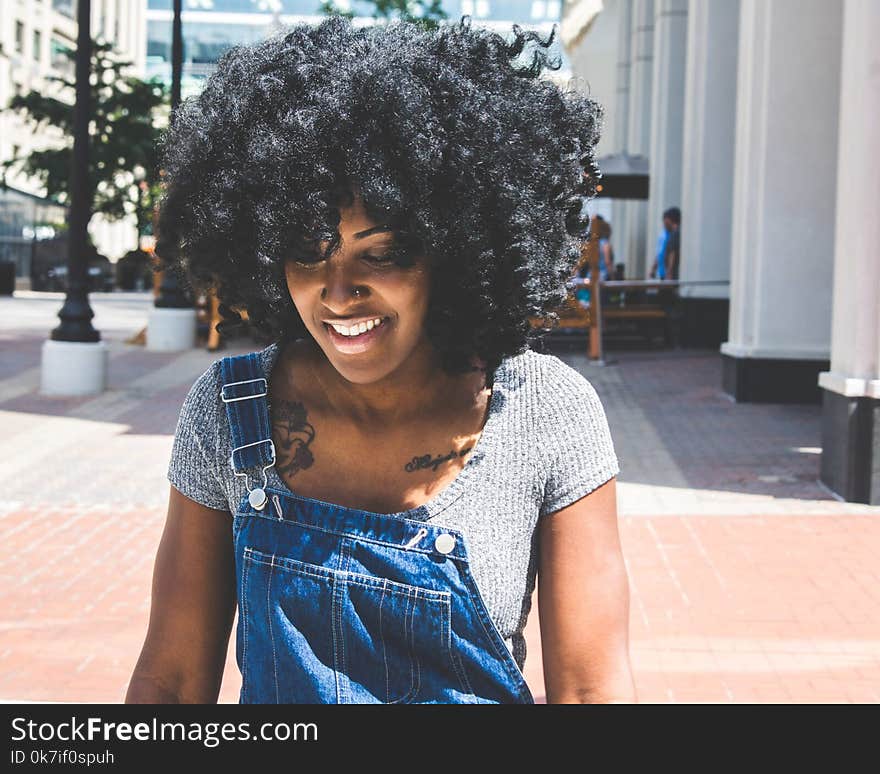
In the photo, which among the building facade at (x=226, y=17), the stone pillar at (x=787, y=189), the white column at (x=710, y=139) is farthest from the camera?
the building facade at (x=226, y=17)

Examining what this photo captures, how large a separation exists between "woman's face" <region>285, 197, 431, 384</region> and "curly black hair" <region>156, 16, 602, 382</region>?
24mm

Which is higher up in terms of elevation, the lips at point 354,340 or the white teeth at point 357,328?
the white teeth at point 357,328

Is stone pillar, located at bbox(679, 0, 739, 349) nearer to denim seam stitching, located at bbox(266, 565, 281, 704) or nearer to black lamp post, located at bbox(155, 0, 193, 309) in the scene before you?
black lamp post, located at bbox(155, 0, 193, 309)

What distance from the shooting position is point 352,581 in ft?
5.36

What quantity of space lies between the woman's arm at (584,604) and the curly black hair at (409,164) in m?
0.27

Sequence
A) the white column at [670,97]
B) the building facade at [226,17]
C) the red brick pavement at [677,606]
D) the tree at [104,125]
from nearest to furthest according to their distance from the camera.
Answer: the red brick pavement at [677,606]
the tree at [104,125]
the white column at [670,97]
the building facade at [226,17]

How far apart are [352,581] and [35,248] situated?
39633mm

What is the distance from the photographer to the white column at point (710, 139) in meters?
15.5

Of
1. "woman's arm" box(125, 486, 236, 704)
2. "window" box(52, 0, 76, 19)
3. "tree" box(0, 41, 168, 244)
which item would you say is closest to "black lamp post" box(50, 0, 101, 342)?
"tree" box(0, 41, 168, 244)

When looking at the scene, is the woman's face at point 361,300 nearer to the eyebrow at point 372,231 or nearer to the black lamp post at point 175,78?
the eyebrow at point 372,231

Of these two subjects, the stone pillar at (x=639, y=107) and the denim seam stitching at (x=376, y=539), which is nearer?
the denim seam stitching at (x=376, y=539)

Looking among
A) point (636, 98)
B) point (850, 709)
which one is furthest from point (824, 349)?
point (636, 98)

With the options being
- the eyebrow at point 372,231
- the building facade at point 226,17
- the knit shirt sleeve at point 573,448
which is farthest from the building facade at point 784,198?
the building facade at point 226,17

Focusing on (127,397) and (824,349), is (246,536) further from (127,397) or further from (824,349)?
(127,397)
